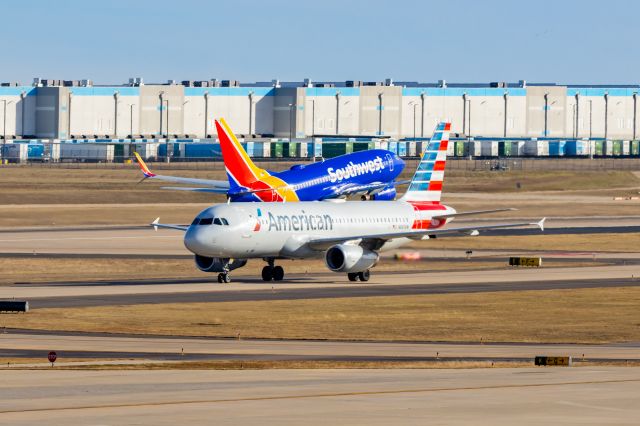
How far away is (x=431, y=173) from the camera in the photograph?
91.3 meters

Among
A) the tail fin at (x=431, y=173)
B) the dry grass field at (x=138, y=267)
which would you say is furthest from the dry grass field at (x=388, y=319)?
the tail fin at (x=431, y=173)

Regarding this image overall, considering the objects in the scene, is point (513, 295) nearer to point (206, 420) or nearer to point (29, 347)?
point (29, 347)

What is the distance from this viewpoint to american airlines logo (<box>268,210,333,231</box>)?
7894 centimetres

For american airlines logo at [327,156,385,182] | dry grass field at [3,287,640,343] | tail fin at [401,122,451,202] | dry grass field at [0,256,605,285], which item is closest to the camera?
dry grass field at [3,287,640,343]

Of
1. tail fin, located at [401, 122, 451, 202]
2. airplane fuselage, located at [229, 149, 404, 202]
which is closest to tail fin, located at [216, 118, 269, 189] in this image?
airplane fuselage, located at [229, 149, 404, 202]

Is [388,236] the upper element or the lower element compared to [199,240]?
upper

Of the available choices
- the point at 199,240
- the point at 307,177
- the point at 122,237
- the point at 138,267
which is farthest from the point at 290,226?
the point at 122,237

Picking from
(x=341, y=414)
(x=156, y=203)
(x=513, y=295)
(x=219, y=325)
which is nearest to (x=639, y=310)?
(x=513, y=295)

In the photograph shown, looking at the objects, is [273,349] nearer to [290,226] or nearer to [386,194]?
[290,226]

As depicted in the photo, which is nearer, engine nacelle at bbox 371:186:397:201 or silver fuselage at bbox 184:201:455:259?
silver fuselage at bbox 184:201:455:259

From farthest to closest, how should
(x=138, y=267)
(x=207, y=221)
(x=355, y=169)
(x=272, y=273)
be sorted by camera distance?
(x=355, y=169)
(x=138, y=267)
(x=272, y=273)
(x=207, y=221)

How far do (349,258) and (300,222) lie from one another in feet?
11.5

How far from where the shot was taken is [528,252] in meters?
102

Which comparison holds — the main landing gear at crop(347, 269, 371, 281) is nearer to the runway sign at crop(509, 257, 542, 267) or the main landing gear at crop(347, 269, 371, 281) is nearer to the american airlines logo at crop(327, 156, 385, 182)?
the runway sign at crop(509, 257, 542, 267)
